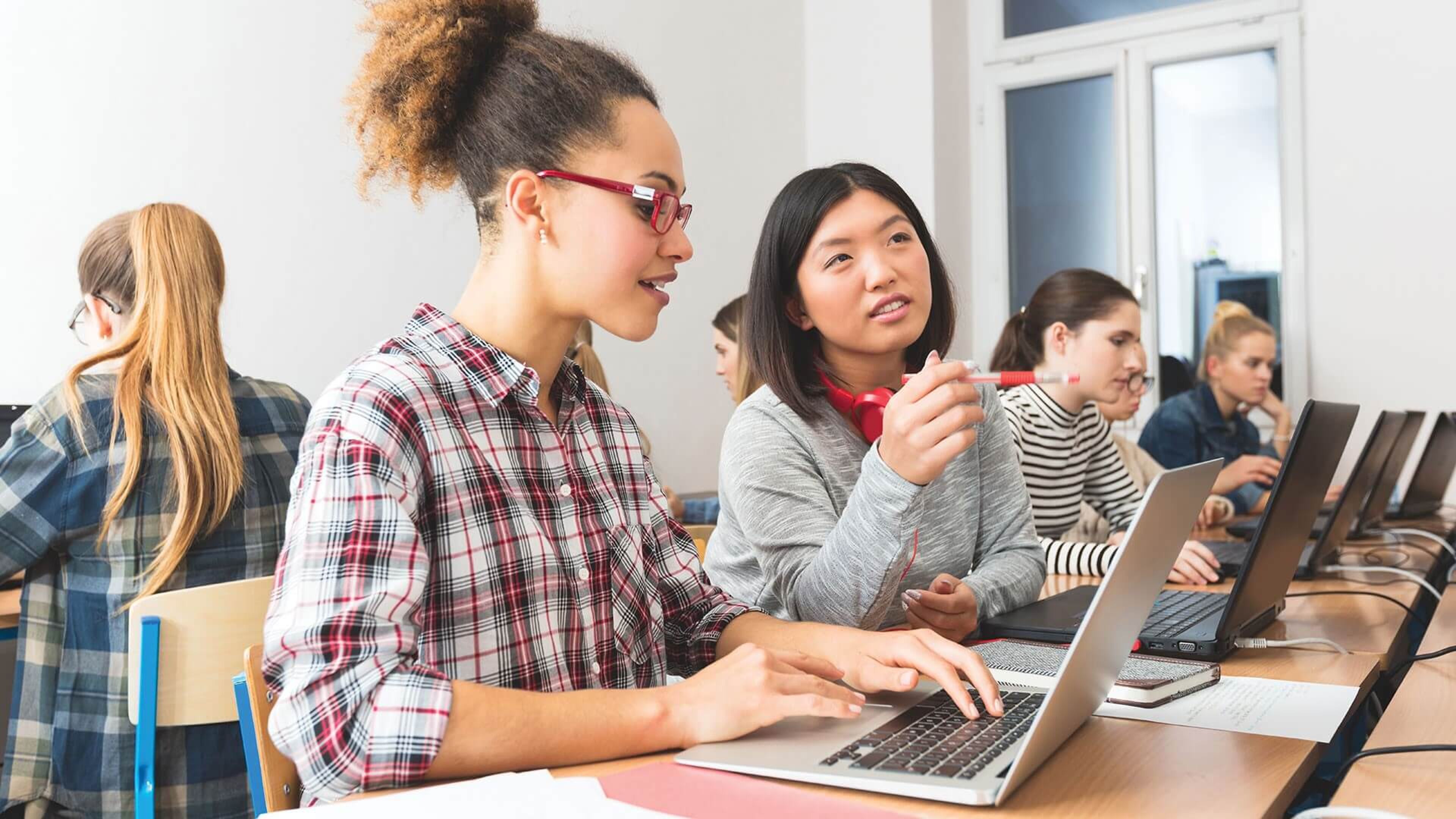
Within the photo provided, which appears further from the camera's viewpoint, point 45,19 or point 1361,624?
point 45,19

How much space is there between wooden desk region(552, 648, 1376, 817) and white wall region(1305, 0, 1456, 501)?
3811mm

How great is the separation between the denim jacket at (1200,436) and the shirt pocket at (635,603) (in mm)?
2934

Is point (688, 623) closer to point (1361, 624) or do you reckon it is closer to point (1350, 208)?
point (1361, 624)

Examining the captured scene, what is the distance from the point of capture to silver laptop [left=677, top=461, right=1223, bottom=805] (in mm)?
771

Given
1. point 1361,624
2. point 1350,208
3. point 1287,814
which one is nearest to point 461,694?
point 1287,814

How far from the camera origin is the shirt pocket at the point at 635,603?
1.10 m

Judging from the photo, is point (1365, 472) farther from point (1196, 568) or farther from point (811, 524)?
point (811, 524)

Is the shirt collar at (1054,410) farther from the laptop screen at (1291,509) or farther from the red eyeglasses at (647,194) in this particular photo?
the red eyeglasses at (647,194)

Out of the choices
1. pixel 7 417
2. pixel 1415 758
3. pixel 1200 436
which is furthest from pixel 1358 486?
pixel 7 417

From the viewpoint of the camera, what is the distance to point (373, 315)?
3340 millimetres

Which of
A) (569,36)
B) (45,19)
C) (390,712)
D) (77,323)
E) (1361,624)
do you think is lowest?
(1361,624)

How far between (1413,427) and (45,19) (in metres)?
3.24

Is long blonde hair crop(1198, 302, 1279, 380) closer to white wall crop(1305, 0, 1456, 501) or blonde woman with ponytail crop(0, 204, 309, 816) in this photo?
white wall crop(1305, 0, 1456, 501)

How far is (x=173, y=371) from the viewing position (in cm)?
190
